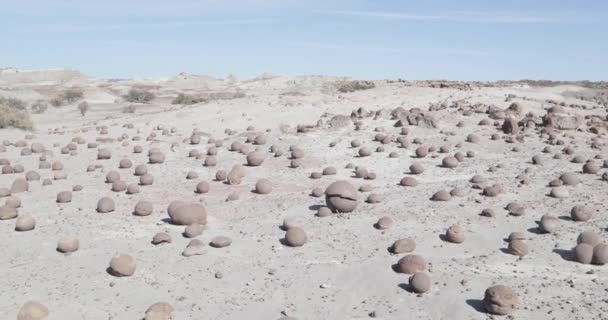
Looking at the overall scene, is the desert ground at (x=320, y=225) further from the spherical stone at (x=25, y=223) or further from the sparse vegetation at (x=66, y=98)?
the sparse vegetation at (x=66, y=98)

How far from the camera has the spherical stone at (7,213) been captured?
8.35 m

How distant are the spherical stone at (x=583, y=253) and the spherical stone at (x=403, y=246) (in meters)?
1.98

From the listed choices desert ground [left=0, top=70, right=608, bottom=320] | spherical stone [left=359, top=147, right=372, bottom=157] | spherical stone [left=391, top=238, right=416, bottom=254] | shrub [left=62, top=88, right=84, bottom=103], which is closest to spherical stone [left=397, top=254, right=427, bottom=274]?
desert ground [left=0, top=70, right=608, bottom=320]

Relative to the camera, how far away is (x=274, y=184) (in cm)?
1073

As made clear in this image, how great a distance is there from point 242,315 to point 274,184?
17.0ft

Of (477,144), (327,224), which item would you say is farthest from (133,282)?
(477,144)

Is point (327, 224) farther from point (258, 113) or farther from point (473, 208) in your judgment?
point (258, 113)

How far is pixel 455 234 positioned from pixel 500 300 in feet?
6.52

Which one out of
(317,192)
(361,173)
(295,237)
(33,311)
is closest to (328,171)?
(361,173)

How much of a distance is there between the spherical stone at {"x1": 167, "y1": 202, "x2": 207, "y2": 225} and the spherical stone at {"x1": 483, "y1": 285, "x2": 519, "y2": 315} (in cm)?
438

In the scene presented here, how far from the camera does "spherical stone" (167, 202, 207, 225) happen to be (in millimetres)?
8047

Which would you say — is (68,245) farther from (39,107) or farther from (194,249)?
(39,107)

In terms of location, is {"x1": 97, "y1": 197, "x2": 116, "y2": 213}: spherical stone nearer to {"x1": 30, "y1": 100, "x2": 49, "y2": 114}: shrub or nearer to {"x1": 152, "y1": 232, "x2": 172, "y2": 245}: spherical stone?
{"x1": 152, "y1": 232, "x2": 172, "y2": 245}: spherical stone

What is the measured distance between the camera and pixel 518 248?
22.4 ft
